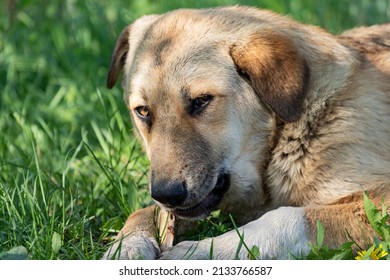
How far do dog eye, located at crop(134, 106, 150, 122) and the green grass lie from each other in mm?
395

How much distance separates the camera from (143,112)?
4645 mm

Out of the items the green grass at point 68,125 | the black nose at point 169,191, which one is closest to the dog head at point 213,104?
the black nose at point 169,191

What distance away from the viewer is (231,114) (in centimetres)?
446

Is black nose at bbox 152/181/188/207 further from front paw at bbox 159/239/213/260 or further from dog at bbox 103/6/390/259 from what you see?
front paw at bbox 159/239/213/260

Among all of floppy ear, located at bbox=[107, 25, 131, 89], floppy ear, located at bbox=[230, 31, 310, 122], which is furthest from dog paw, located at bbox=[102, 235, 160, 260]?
floppy ear, located at bbox=[107, 25, 131, 89]

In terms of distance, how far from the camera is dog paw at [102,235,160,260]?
13.7 ft

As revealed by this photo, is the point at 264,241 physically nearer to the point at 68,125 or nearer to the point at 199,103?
the point at 199,103

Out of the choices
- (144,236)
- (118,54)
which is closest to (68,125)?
(118,54)

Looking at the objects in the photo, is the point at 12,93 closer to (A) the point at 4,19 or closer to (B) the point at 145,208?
(A) the point at 4,19

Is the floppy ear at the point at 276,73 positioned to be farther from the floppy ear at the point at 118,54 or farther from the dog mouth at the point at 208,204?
the floppy ear at the point at 118,54

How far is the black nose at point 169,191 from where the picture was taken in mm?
4156

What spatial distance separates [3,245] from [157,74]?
1230 mm
